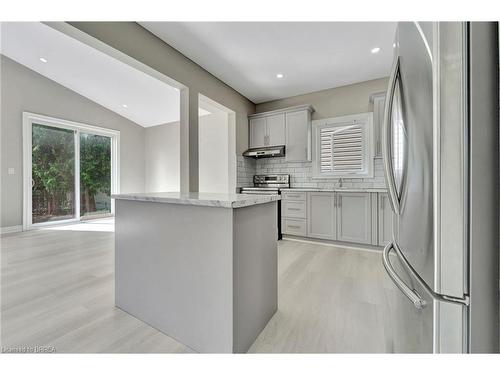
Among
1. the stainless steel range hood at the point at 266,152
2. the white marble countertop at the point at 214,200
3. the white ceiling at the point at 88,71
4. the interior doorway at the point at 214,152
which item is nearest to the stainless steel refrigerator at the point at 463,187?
the white marble countertop at the point at 214,200

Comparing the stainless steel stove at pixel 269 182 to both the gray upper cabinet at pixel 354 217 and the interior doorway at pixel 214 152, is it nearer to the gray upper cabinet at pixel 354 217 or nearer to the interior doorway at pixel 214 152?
the interior doorway at pixel 214 152

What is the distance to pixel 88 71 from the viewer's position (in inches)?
167

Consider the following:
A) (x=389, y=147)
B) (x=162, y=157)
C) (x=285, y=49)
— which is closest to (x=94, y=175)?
(x=162, y=157)

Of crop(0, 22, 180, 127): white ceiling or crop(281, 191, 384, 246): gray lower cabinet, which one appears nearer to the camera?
crop(281, 191, 384, 246): gray lower cabinet

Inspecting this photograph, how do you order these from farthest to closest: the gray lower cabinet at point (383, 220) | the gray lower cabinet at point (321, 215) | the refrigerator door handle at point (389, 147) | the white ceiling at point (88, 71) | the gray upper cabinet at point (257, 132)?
the gray upper cabinet at point (257, 132) → the white ceiling at point (88, 71) → the gray lower cabinet at point (321, 215) → the gray lower cabinet at point (383, 220) → the refrigerator door handle at point (389, 147)

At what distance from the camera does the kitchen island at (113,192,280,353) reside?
45.5 inches

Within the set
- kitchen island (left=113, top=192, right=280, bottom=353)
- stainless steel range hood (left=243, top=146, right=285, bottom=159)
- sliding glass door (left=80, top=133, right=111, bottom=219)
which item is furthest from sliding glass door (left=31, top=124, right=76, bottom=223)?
kitchen island (left=113, top=192, right=280, bottom=353)

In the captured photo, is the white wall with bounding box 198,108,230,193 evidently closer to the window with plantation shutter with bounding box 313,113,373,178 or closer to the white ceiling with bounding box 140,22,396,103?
the white ceiling with bounding box 140,22,396,103

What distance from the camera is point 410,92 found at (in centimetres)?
77

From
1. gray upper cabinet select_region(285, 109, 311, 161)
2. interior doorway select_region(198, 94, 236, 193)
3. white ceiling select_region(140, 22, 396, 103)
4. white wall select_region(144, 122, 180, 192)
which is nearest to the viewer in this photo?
white ceiling select_region(140, 22, 396, 103)

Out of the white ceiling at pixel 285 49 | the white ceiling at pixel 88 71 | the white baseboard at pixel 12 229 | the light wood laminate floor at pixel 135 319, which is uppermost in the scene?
the white ceiling at pixel 88 71

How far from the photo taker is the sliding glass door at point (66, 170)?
14.4ft

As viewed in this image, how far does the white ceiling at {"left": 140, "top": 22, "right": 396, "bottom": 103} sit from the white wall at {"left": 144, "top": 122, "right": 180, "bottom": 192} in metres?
3.21

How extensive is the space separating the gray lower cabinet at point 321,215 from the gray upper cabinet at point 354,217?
101mm
